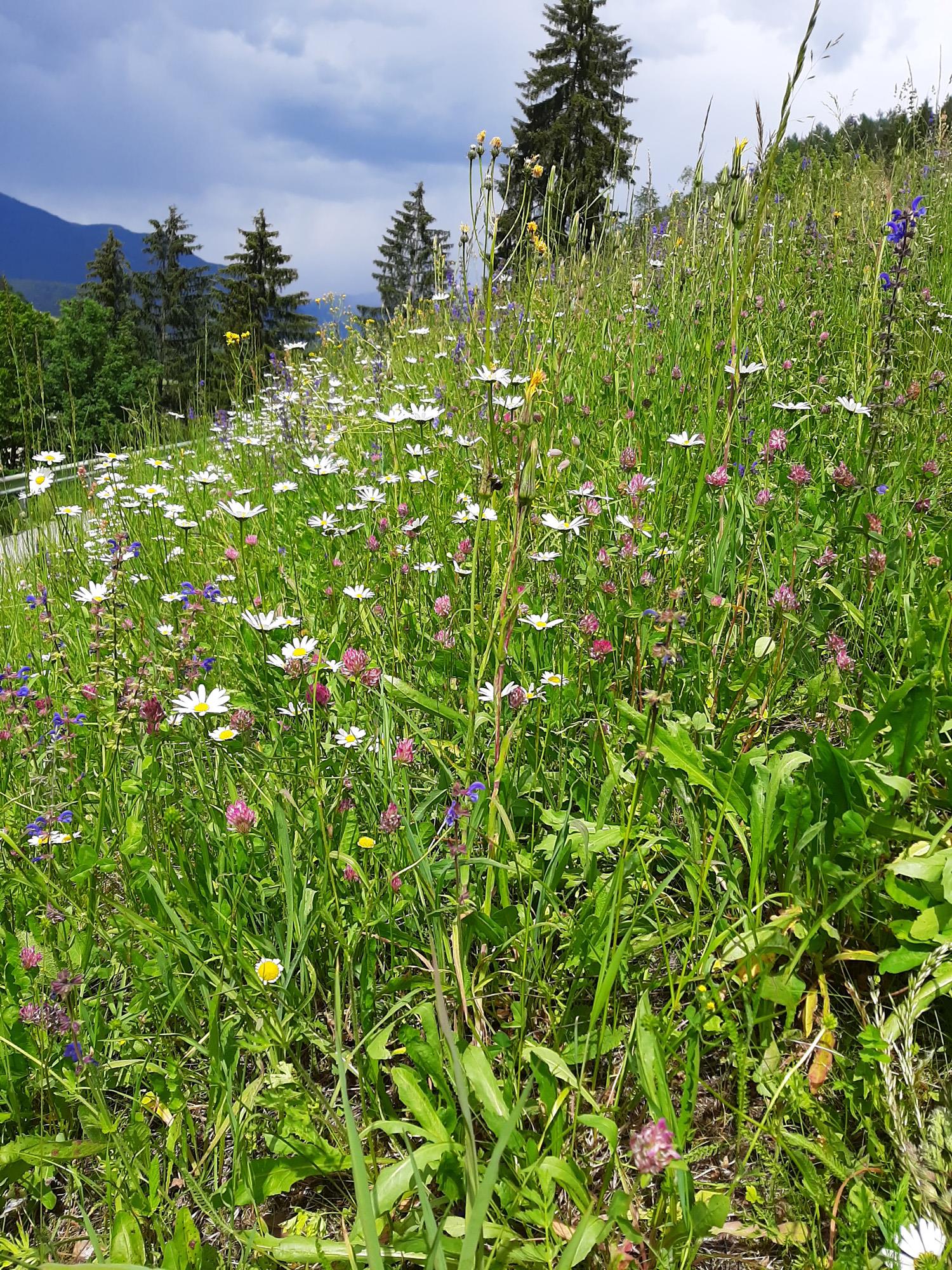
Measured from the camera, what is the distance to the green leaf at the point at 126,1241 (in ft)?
2.89

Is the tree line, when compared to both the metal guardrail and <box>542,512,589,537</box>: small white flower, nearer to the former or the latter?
the metal guardrail

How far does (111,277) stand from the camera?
1647 inches

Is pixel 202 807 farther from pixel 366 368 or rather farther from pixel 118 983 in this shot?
pixel 366 368

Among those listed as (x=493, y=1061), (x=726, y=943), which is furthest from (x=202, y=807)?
(x=726, y=943)

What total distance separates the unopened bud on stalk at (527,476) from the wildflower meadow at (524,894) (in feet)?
0.08

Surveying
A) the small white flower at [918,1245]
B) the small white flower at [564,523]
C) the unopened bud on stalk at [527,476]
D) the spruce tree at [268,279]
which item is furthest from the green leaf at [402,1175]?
the spruce tree at [268,279]

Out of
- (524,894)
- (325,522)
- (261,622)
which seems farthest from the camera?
(325,522)

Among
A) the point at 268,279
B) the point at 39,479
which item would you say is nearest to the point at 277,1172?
the point at 39,479

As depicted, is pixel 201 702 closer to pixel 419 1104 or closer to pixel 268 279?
pixel 419 1104

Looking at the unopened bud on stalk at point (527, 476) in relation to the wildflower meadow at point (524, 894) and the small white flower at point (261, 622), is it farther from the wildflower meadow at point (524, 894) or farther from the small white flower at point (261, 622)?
the small white flower at point (261, 622)

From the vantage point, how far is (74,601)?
304 centimetres

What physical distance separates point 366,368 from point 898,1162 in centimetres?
503

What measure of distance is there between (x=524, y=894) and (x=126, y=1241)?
2.30ft

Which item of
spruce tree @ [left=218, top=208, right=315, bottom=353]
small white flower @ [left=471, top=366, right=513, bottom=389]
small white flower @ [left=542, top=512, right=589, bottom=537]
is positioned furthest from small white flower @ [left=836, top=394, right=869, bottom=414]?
spruce tree @ [left=218, top=208, right=315, bottom=353]
